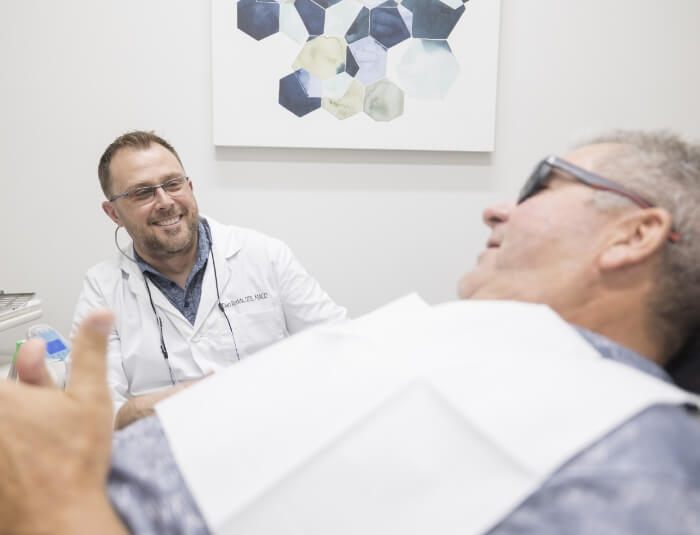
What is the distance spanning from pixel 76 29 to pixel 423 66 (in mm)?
1173

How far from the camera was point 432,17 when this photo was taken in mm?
1650

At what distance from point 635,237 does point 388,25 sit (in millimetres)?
1248

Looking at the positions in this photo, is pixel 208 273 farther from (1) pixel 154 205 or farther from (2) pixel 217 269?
(1) pixel 154 205

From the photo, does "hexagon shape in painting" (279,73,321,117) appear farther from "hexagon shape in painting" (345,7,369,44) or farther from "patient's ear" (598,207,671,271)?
"patient's ear" (598,207,671,271)

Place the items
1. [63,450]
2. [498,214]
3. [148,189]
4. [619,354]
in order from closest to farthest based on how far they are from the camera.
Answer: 1. [63,450]
2. [619,354]
3. [498,214]
4. [148,189]

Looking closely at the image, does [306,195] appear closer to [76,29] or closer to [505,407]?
[76,29]

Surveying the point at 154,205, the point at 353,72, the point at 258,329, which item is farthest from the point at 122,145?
the point at 353,72

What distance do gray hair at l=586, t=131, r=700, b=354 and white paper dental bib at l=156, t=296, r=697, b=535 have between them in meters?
0.19

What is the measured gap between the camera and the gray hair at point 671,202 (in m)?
0.70

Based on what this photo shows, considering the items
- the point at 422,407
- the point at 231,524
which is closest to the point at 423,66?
the point at 422,407

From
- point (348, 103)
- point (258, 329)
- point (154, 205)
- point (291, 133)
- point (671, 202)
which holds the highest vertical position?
point (348, 103)

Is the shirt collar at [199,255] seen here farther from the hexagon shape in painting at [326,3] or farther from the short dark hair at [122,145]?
the hexagon shape in painting at [326,3]

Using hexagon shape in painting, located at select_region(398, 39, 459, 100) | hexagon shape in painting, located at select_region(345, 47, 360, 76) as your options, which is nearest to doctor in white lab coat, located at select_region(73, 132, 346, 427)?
hexagon shape in painting, located at select_region(345, 47, 360, 76)

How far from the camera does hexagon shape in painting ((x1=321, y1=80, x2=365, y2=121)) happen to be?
65.4 inches
